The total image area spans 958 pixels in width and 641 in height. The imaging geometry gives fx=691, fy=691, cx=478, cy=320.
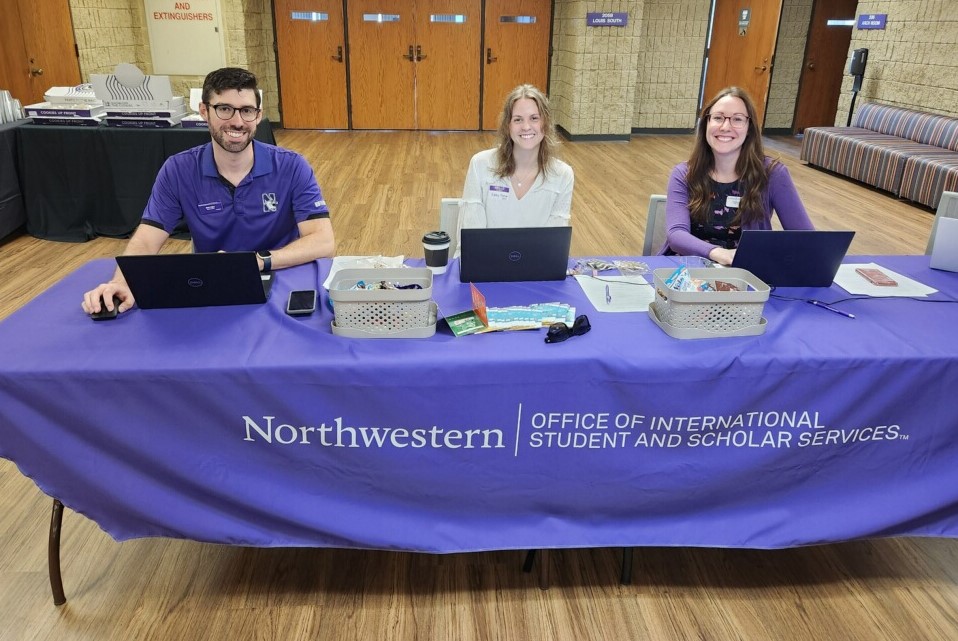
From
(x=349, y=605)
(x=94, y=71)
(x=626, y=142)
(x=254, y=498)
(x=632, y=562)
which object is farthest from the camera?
(x=626, y=142)

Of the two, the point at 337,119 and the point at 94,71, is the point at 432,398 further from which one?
the point at 337,119

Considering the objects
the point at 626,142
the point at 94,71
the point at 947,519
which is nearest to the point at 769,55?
the point at 626,142

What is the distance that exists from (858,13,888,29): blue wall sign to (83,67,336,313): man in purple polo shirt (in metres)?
7.77

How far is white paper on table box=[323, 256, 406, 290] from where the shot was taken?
211 centimetres

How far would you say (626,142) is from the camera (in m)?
9.37

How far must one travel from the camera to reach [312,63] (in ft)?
31.2

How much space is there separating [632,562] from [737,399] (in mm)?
640

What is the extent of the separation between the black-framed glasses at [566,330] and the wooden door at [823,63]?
31.9 ft

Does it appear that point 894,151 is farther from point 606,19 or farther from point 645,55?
point 645,55

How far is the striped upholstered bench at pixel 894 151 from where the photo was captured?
6020mm

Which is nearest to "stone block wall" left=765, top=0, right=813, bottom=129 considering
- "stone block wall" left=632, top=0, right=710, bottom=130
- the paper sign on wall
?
"stone block wall" left=632, top=0, right=710, bottom=130

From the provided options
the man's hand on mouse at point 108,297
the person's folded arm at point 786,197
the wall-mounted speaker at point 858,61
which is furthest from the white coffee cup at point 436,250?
the wall-mounted speaker at point 858,61

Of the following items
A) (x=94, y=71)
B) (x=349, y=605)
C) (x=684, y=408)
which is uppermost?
(x=94, y=71)

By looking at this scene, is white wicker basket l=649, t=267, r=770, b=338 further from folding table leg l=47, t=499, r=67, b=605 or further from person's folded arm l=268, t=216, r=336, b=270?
folding table leg l=47, t=499, r=67, b=605
